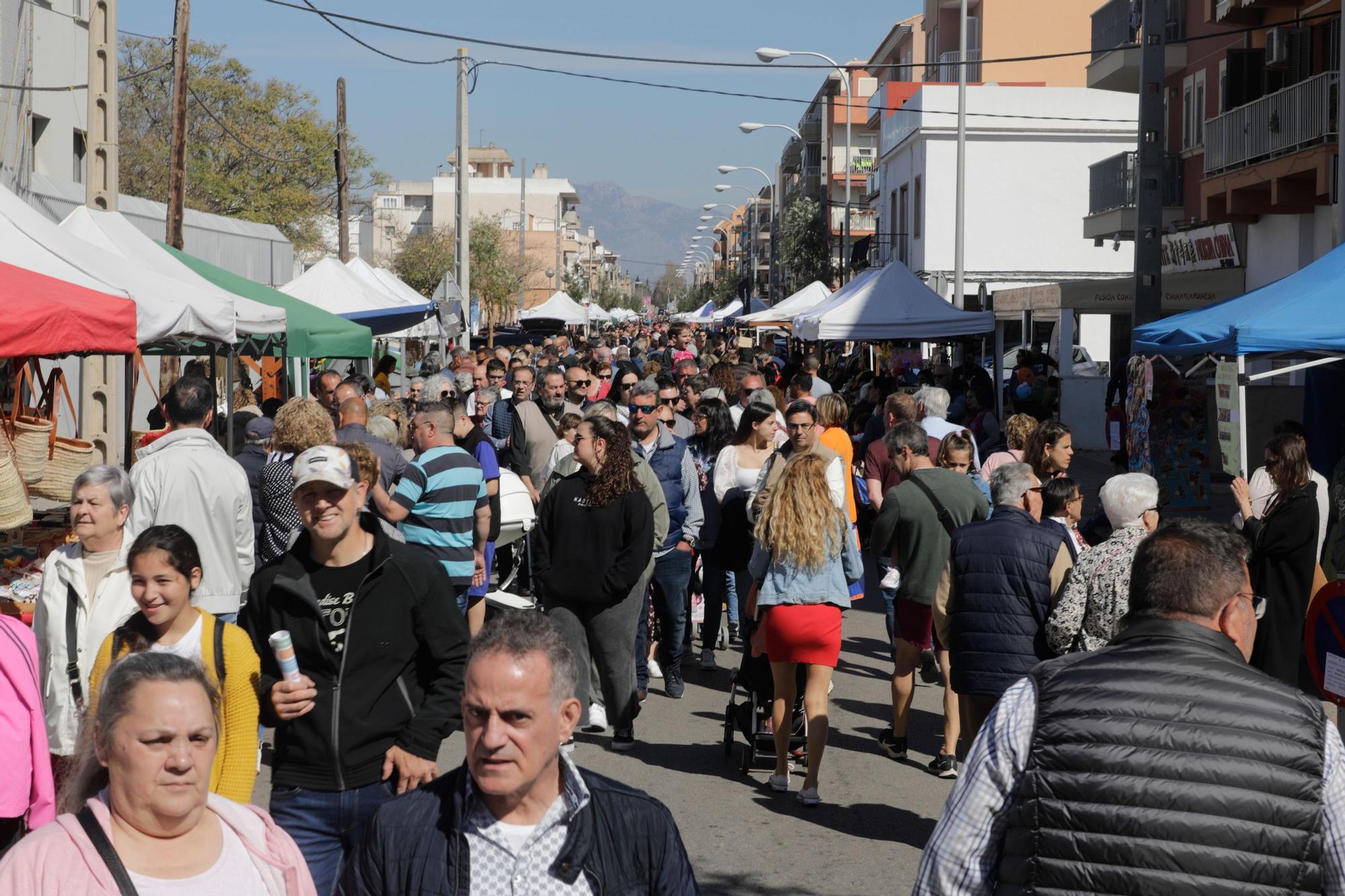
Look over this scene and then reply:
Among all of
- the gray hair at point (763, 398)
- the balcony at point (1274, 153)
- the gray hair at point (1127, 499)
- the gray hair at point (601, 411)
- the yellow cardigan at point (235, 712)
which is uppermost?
the balcony at point (1274, 153)

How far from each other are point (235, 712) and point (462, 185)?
25837 mm

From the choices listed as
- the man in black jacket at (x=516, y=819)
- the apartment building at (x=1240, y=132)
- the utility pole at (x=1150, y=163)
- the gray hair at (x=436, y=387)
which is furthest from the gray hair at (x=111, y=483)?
the apartment building at (x=1240, y=132)

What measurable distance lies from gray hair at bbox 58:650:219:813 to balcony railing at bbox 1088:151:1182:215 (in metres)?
→ 25.6

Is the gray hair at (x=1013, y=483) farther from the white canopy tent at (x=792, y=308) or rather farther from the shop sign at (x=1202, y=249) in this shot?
the white canopy tent at (x=792, y=308)

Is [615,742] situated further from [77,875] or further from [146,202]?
[146,202]

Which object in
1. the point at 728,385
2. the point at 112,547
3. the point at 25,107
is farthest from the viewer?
the point at 25,107

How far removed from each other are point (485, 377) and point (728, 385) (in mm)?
3577

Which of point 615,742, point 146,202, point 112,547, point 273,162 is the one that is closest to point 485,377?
point 146,202

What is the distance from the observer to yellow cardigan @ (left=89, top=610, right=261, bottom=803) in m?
4.09

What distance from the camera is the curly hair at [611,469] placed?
7.89 m

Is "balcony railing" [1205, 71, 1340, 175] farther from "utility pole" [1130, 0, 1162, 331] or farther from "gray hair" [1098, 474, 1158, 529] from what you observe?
"gray hair" [1098, 474, 1158, 529]

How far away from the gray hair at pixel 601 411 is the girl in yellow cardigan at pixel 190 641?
3.71 m

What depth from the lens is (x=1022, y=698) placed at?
305cm

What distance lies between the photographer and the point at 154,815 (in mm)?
2854
